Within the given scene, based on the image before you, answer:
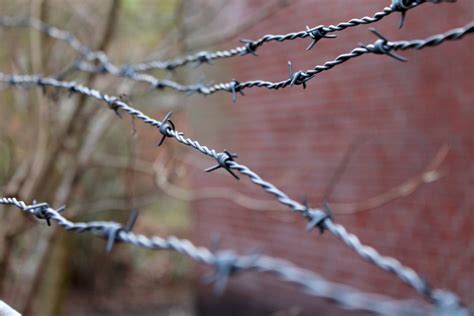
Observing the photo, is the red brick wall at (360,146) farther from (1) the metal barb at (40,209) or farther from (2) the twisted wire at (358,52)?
(1) the metal barb at (40,209)

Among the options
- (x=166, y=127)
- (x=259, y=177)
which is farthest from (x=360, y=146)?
(x=166, y=127)

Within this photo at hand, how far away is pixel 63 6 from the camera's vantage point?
6.18 m

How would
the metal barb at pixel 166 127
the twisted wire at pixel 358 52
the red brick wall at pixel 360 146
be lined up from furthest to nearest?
the red brick wall at pixel 360 146 → the metal barb at pixel 166 127 → the twisted wire at pixel 358 52

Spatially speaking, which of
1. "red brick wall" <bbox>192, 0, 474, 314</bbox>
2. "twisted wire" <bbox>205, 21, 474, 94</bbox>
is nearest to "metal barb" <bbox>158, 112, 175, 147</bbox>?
"twisted wire" <bbox>205, 21, 474, 94</bbox>

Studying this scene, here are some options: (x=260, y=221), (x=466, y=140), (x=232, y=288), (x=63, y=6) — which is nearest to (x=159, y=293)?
(x=232, y=288)

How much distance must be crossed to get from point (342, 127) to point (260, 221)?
1571mm

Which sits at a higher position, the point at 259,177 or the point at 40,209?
the point at 259,177

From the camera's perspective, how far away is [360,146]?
194 inches

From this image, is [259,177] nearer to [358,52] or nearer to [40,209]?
[358,52]

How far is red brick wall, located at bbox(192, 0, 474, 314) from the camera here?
164 inches

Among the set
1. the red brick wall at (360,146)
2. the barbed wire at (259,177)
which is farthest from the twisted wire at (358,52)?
the red brick wall at (360,146)

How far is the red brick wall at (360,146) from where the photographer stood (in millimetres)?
4168

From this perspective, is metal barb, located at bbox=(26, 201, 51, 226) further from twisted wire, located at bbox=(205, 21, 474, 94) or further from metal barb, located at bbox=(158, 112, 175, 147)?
twisted wire, located at bbox=(205, 21, 474, 94)

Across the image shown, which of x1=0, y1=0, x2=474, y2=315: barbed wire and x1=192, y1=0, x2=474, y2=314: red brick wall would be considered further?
x1=192, y1=0, x2=474, y2=314: red brick wall
